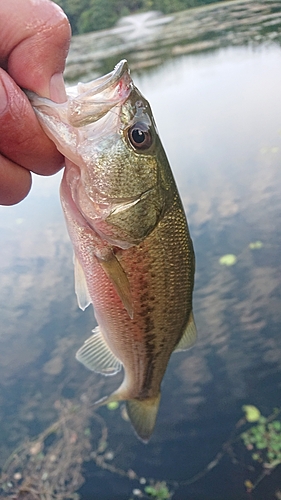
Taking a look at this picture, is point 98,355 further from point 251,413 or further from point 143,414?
point 251,413

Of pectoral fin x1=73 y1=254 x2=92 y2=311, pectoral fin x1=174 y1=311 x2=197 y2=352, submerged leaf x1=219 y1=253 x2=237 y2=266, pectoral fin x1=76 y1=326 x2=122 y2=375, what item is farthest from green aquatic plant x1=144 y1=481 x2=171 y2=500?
submerged leaf x1=219 y1=253 x2=237 y2=266

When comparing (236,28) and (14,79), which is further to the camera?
(236,28)

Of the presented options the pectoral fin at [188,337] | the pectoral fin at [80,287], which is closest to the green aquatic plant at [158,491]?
the pectoral fin at [188,337]

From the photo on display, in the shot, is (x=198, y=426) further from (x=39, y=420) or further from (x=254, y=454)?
(x=39, y=420)

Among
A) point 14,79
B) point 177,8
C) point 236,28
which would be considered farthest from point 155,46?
point 14,79

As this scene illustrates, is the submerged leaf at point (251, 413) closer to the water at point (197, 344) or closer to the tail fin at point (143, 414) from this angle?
the water at point (197, 344)

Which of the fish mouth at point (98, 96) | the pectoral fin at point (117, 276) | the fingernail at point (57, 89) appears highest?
the fingernail at point (57, 89)

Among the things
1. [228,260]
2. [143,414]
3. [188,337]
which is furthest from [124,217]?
[228,260]
